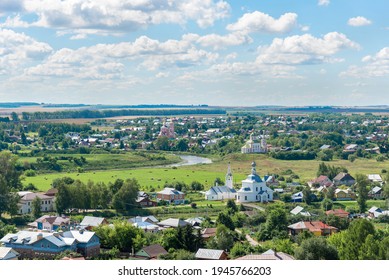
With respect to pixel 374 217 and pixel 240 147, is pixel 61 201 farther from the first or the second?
pixel 240 147

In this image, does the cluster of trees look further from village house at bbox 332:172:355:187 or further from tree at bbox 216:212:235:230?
village house at bbox 332:172:355:187

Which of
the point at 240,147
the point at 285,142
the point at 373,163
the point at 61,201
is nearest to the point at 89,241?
the point at 61,201

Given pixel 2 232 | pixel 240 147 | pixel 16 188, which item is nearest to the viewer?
pixel 2 232

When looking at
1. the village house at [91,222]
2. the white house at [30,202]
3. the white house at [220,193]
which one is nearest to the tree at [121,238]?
the village house at [91,222]

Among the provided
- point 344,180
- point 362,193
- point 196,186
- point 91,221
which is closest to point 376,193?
point 362,193

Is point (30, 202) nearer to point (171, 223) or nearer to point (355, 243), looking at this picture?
point (171, 223)

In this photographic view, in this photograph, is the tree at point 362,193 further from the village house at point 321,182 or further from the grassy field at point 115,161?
the grassy field at point 115,161
